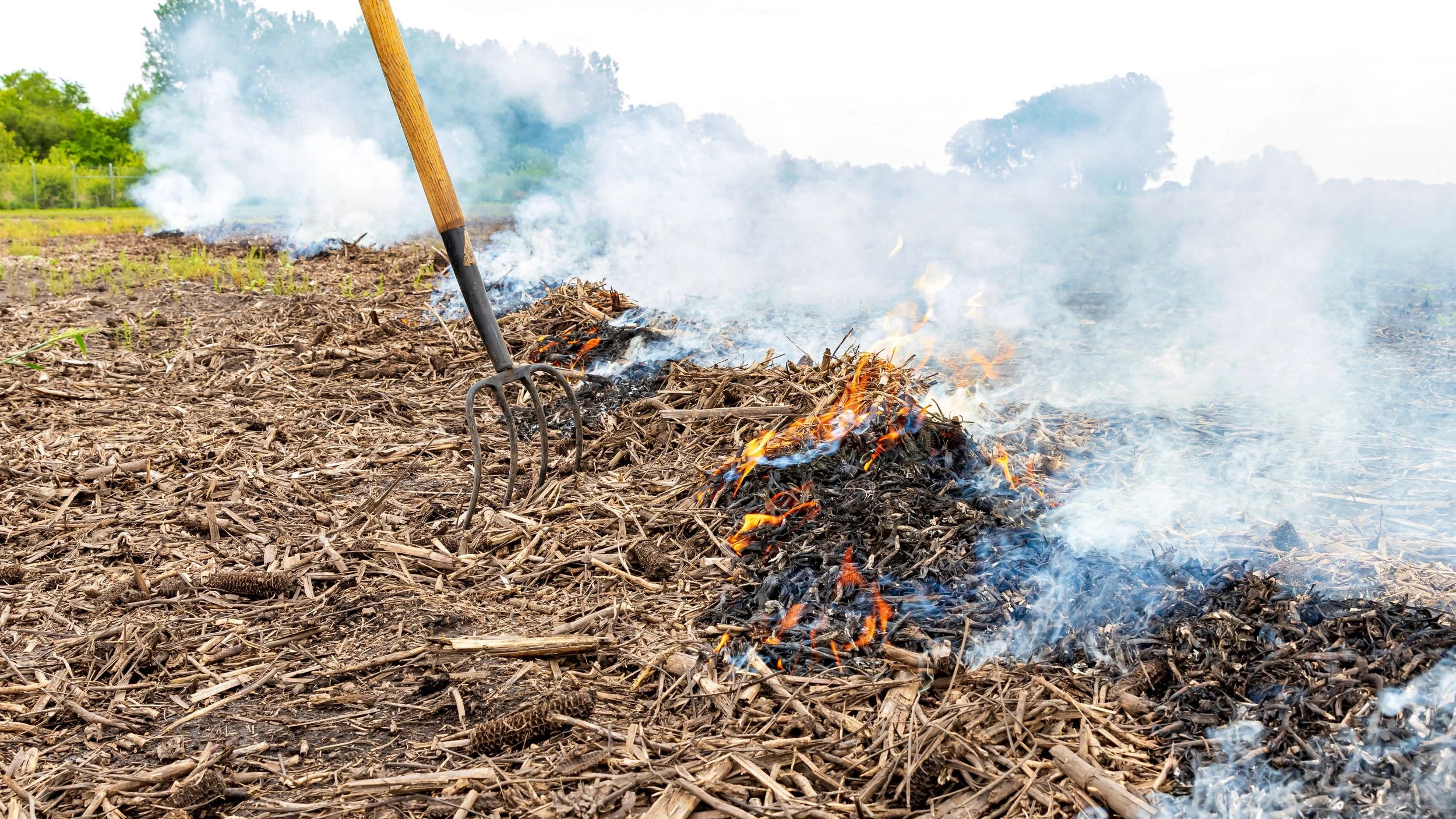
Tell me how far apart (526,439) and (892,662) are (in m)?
3.33

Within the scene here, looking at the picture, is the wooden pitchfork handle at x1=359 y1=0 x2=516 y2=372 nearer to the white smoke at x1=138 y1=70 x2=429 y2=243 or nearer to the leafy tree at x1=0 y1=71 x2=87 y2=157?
the white smoke at x1=138 y1=70 x2=429 y2=243

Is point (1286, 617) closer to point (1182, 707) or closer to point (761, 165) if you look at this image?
point (1182, 707)

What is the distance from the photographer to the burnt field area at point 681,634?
2.39m

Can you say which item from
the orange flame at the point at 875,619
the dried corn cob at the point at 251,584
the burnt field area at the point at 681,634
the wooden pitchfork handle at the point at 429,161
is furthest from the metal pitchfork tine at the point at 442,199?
the orange flame at the point at 875,619

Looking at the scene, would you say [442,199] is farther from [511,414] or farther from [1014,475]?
[1014,475]

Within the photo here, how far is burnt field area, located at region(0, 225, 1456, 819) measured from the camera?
239cm

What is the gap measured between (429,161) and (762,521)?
2.19m

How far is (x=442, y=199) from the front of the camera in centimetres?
392

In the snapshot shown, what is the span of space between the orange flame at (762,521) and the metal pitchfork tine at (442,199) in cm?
115

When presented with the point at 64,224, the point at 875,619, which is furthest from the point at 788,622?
the point at 64,224

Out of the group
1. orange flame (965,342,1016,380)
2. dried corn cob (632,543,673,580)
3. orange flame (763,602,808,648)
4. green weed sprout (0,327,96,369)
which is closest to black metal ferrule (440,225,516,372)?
dried corn cob (632,543,673,580)

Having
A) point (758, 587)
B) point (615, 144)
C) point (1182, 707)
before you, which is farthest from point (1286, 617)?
point (615, 144)

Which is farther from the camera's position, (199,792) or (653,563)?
(653,563)

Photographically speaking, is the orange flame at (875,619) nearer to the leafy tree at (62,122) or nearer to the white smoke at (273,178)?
the white smoke at (273,178)
